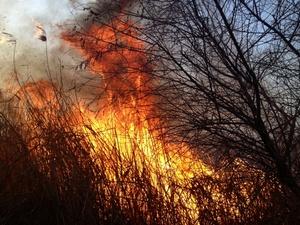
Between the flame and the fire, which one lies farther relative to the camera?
the fire

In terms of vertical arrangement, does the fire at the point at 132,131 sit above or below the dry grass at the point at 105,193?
above

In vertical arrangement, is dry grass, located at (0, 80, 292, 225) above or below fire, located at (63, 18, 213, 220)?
below

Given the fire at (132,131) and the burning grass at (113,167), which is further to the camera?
the fire at (132,131)

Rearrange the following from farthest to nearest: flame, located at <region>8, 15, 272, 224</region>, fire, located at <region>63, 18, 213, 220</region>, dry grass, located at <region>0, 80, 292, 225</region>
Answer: fire, located at <region>63, 18, 213, 220</region> < flame, located at <region>8, 15, 272, 224</region> < dry grass, located at <region>0, 80, 292, 225</region>

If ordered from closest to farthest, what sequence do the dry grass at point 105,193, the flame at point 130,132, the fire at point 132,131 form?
the dry grass at point 105,193 → the flame at point 130,132 → the fire at point 132,131

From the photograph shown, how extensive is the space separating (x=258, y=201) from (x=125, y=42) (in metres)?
1.75

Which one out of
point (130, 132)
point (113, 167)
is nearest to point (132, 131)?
point (130, 132)

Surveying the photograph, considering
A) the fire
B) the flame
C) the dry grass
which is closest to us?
→ the dry grass

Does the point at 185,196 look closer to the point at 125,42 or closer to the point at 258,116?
the point at 258,116

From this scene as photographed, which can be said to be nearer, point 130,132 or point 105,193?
point 105,193

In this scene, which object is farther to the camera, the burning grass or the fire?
the fire

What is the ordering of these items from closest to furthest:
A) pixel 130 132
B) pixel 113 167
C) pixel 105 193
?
1. pixel 105 193
2. pixel 113 167
3. pixel 130 132

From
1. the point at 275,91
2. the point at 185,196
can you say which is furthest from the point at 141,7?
the point at 185,196

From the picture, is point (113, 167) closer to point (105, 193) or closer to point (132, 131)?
point (105, 193)
